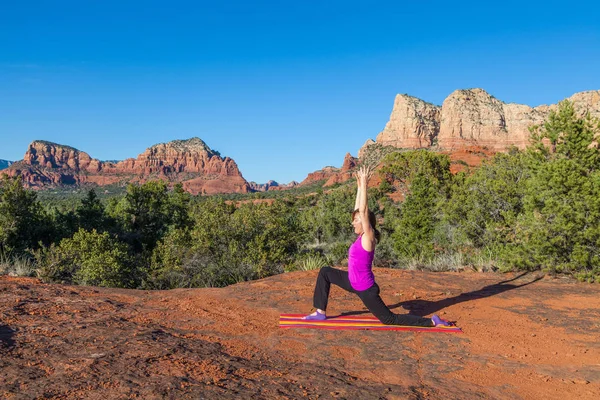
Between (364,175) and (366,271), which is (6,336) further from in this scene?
(364,175)

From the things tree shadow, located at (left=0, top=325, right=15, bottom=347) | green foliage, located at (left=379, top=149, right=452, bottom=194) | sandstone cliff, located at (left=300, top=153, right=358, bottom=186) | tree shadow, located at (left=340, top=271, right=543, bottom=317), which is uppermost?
sandstone cliff, located at (left=300, top=153, right=358, bottom=186)

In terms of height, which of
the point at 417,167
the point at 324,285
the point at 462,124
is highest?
the point at 462,124

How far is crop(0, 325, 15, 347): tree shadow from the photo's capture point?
3.93 meters

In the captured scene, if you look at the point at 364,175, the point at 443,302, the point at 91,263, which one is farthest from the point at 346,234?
the point at 364,175

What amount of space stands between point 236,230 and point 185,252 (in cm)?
192

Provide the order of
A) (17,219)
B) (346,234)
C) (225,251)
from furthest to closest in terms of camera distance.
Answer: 1. (346,234)
2. (17,219)
3. (225,251)

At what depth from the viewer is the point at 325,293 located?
588 cm

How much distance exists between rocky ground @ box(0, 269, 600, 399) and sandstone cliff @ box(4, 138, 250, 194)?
497ft

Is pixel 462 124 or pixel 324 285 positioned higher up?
pixel 462 124

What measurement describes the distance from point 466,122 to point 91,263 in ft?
392

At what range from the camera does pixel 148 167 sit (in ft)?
566

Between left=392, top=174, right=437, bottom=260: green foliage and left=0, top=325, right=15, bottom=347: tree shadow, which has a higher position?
left=392, top=174, right=437, bottom=260: green foliage

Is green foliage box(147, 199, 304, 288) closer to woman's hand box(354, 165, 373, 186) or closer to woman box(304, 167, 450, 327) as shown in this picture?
woman box(304, 167, 450, 327)

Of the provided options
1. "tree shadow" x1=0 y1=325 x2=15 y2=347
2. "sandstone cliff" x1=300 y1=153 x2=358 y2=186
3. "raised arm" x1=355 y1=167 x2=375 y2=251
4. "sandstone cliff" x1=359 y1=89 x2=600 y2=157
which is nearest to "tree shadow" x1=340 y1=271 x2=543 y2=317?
"raised arm" x1=355 y1=167 x2=375 y2=251
